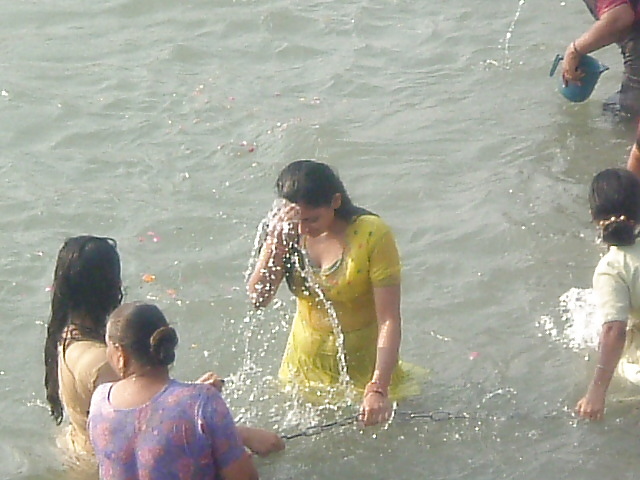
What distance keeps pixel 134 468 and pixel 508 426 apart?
79.2 inches

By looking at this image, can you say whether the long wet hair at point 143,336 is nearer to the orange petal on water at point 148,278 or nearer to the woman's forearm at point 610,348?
the woman's forearm at point 610,348

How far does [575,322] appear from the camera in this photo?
590cm

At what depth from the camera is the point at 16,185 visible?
759 centimetres

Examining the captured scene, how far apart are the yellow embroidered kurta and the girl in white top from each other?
85 cm

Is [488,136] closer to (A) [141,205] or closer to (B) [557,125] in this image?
(B) [557,125]

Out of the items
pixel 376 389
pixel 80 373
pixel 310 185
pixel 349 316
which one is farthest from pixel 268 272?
pixel 80 373

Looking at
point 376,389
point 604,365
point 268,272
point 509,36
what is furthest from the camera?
point 509,36

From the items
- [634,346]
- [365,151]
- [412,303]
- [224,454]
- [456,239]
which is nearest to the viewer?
[224,454]

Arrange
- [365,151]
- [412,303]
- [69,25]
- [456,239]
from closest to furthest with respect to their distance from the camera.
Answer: [412,303] < [456,239] < [365,151] < [69,25]

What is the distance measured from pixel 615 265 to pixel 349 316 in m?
1.10

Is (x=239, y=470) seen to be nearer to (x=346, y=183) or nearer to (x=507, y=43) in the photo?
(x=346, y=183)

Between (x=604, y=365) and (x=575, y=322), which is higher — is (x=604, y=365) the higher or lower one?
the higher one

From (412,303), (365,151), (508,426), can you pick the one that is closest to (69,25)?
(365,151)

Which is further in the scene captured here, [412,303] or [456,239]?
[456,239]
